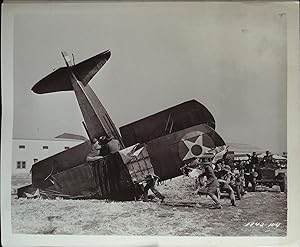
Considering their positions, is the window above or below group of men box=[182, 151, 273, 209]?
above

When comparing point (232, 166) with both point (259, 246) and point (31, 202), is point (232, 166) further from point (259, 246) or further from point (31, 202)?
point (31, 202)

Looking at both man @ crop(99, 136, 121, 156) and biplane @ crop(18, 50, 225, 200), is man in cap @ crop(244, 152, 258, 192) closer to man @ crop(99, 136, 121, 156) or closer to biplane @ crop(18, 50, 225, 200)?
biplane @ crop(18, 50, 225, 200)

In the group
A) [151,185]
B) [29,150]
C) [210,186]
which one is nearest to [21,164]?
[29,150]

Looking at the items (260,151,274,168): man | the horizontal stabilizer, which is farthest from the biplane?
(260,151,274,168): man

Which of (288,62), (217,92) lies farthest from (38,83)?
(288,62)

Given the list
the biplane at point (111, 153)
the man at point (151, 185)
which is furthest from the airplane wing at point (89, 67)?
the man at point (151, 185)

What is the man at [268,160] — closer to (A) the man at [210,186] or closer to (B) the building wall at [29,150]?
(A) the man at [210,186]

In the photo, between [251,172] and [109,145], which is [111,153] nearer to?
[109,145]
